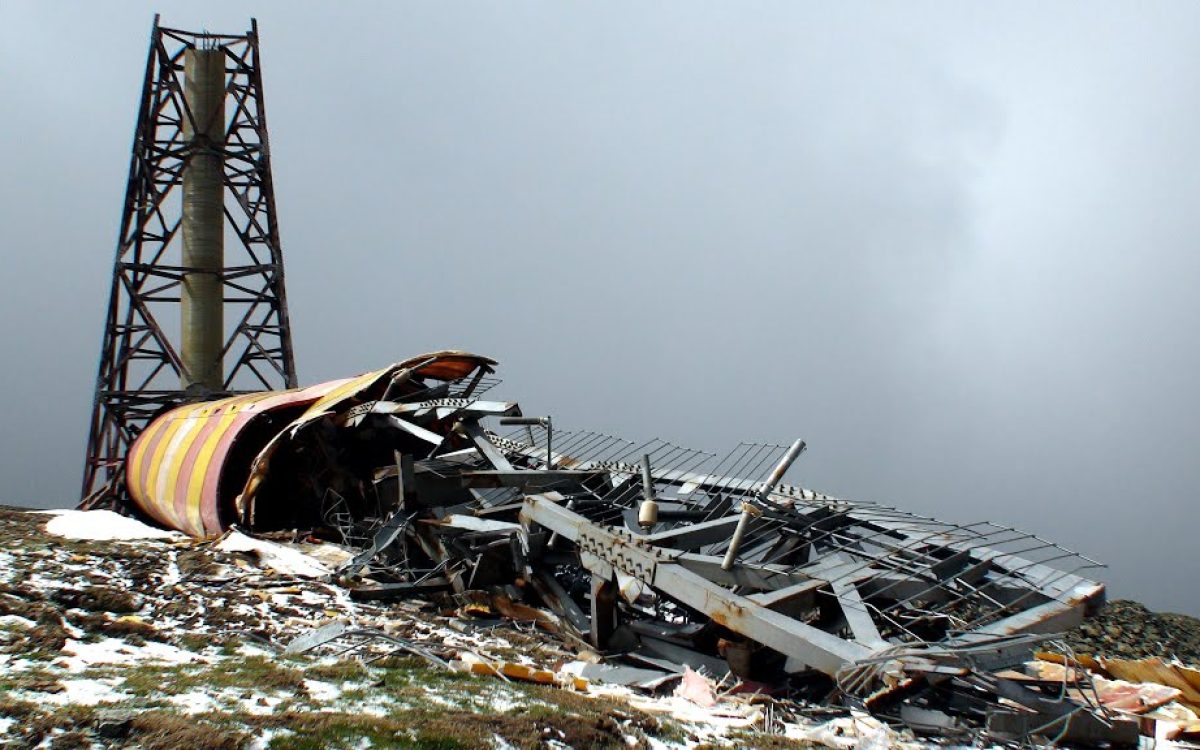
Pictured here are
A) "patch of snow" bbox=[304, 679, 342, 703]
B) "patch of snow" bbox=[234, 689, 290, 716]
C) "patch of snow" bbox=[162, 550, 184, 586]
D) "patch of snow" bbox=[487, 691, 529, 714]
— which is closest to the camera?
"patch of snow" bbox=[234, 689, 290, 716]

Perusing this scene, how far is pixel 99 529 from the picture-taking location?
12188 millimetres

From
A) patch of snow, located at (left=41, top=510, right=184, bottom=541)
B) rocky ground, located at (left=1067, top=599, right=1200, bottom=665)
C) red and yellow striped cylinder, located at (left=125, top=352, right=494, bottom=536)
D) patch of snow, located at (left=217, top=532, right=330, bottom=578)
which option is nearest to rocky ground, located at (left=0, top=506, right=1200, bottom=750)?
patch of snow, located at (left=217, top=532, right=330, bottom=578)

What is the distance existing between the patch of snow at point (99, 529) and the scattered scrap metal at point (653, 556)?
82cm

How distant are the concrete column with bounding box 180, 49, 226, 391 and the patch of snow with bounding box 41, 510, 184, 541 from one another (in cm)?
660

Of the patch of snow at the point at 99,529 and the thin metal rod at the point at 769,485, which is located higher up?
the thin metal rod at the point at 769,485

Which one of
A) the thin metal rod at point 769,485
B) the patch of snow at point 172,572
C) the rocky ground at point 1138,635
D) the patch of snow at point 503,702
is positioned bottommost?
the rocky ground at point 1138,635

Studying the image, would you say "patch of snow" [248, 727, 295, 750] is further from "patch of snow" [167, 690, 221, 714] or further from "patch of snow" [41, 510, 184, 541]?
"patch of snow" [41, 510, 184, 541]

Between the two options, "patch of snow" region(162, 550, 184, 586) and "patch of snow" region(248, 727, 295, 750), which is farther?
"patch of snow" region(162, 550, 184, 586)

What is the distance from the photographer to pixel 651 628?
25.4ft

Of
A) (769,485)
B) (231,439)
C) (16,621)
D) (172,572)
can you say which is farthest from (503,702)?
(231,439)

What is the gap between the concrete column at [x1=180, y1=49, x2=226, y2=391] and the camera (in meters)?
19.5

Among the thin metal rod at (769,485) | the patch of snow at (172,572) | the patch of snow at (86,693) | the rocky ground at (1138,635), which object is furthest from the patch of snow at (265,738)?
the rocky ground at (1138,635)

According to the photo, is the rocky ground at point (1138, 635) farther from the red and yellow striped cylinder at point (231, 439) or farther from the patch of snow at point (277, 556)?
the red and yellow striped cylinder at point (231, 439)

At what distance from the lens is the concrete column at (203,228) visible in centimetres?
1947
